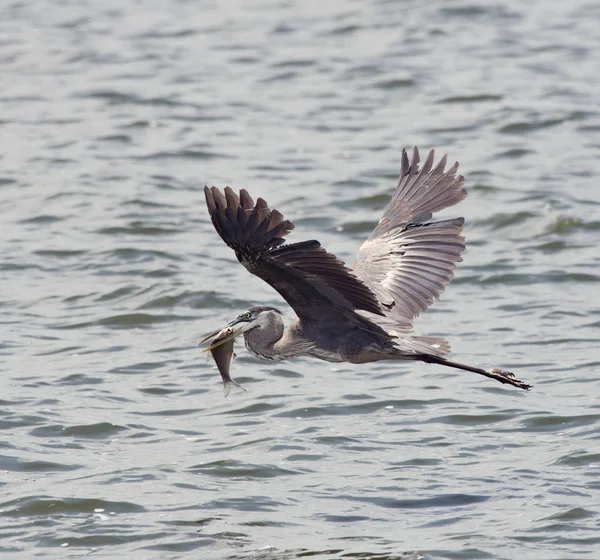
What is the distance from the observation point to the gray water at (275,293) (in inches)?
319

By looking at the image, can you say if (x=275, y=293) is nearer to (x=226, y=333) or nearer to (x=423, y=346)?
(x=226, y=333)

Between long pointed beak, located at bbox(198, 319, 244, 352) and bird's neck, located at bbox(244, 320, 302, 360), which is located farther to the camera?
bird's neck, located at bbox(244, 320, 302, 360)

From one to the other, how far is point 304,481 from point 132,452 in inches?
48.4

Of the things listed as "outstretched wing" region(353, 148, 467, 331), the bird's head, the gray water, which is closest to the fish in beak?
the bird's head

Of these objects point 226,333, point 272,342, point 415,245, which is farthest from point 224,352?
point 415,245

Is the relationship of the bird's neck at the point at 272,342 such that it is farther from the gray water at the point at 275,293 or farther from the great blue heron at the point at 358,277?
the gray water at the point at 275,293

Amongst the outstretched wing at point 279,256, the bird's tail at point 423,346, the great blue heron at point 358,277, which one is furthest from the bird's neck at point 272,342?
the bird's tail at point 423,346

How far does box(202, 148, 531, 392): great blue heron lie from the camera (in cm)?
714

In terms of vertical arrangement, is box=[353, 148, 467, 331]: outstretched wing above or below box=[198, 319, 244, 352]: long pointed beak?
above

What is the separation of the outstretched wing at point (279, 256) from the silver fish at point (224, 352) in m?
0.68

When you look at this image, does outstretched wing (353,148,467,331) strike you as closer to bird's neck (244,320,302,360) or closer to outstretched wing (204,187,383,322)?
bird's neck (244,320,302,360)

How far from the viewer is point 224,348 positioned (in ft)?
28.6

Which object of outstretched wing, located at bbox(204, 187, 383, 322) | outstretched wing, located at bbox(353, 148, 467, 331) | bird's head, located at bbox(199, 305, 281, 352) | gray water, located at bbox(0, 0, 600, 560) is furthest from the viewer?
outstretched wing, located at bbox(353, 148, 467, 331)

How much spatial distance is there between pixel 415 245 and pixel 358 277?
0.80 meters
